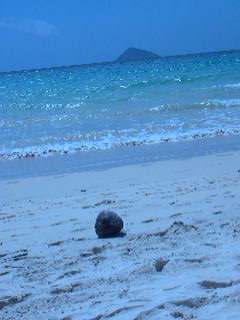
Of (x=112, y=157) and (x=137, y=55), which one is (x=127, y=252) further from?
(x=137, y=55)

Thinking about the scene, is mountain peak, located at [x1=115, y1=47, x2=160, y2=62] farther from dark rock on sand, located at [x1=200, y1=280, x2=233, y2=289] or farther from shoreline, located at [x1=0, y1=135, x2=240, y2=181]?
dark rock on sand, located at [x1=200, y1=280, x2=233, y2=289]

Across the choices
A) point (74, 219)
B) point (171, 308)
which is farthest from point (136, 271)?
point (74, 219)

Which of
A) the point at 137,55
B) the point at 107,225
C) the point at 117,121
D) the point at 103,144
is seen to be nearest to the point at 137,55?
the point at 137,55

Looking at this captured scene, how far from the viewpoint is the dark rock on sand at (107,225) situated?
4.49 metres

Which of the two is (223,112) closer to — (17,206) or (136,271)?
(17,206)

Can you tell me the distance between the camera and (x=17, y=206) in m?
6.45

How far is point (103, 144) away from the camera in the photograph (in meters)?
11.2

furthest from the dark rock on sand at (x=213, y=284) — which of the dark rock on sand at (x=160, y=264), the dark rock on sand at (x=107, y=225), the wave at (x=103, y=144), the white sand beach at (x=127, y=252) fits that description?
the wave at (x=103, y=144)

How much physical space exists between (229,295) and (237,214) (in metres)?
1.88

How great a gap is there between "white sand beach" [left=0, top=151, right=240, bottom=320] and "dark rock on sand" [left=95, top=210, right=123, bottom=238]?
0.08 m

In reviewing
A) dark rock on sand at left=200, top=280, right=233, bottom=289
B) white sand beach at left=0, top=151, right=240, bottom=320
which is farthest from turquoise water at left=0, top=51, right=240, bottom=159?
dark rock on sand at left=200, top=280, right=233, bottom=289

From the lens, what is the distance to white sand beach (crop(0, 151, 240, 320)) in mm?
3047

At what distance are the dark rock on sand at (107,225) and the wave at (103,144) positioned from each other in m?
6.09

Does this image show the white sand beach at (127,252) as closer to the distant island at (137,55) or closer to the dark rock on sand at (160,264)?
the dark rock on sand at (160,264)
